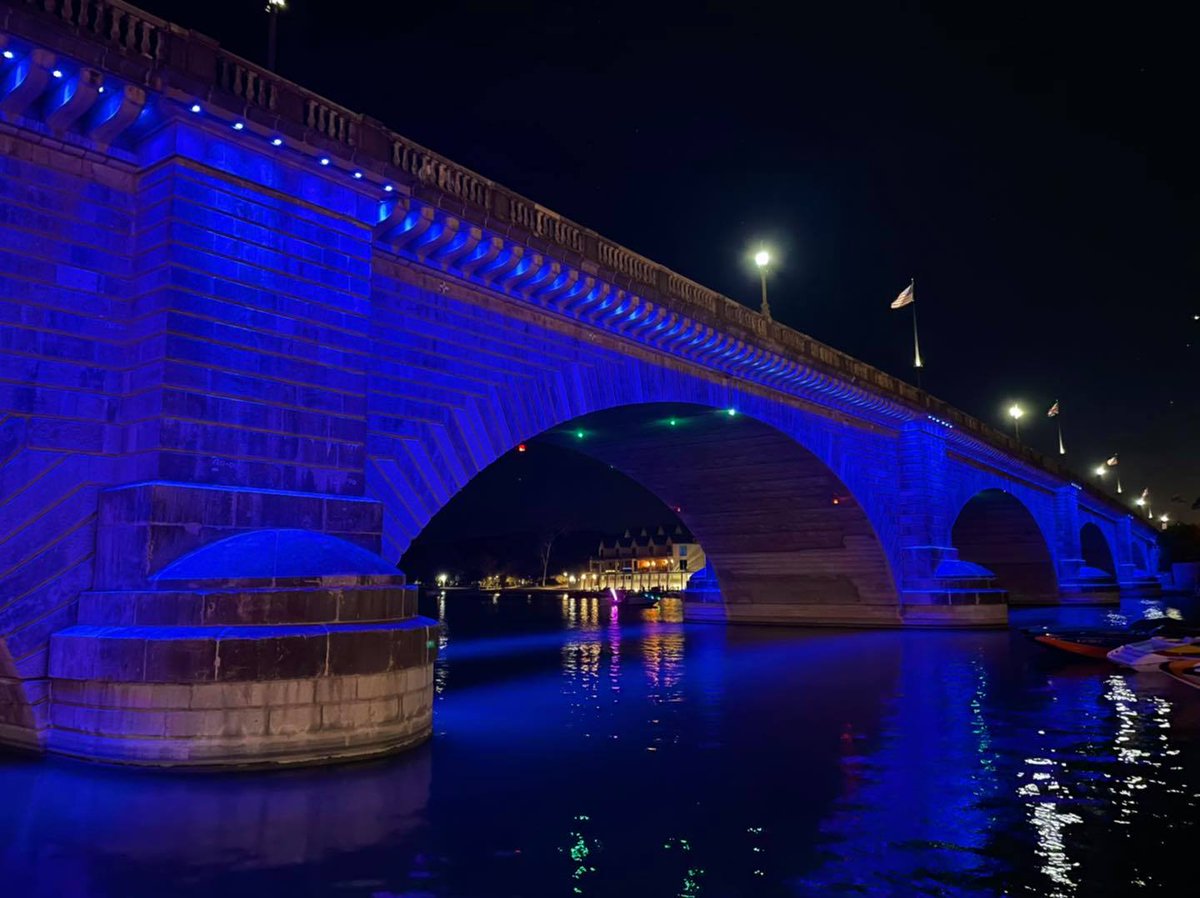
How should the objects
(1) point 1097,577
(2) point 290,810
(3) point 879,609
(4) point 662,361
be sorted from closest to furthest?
(2) point 290,810 < (4) point 662,361 < (3) point 879,609 < (1) point 1097,577

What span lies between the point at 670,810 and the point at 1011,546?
6003 centimetres

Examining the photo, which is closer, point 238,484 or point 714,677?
point 238,484

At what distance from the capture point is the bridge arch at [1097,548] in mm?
81562

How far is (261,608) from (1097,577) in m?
63.7

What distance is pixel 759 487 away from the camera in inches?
1368

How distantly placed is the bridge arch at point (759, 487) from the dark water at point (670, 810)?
933 cm

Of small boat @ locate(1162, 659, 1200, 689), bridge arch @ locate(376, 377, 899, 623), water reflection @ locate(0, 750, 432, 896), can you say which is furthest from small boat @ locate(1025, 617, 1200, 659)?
water reflection @ locate(0, 750, 432, 896)

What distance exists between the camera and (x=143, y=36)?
37.1 ft

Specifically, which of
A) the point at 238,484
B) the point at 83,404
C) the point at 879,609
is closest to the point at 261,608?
the point at 238,484

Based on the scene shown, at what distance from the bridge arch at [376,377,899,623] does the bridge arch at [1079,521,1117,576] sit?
170ft

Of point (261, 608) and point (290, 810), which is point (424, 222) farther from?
point (290, 810)

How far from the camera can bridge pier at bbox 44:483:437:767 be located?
32.8 feet

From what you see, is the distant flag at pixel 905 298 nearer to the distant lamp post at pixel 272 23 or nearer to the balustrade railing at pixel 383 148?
the balustrade railing at pixel 383 148

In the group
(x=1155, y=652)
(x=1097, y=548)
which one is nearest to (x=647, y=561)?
(x=1097, y=548)
